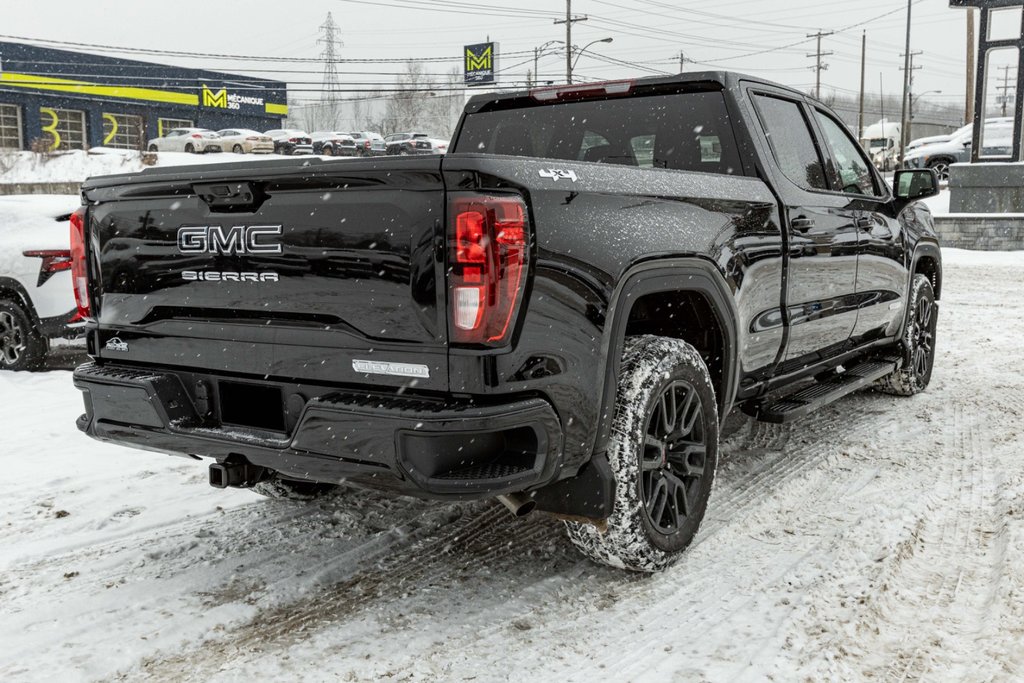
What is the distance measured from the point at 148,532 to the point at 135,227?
4.61 feet

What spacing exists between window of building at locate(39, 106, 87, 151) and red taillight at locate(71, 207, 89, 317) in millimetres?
45987

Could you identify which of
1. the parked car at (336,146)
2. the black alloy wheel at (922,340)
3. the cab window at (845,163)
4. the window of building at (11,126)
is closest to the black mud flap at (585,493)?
the cab window at (845,163)

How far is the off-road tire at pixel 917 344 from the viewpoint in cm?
612

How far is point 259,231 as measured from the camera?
2.92 meters

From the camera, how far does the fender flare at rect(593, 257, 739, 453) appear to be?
301 cm

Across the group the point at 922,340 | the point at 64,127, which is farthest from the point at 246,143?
the point at 922,340

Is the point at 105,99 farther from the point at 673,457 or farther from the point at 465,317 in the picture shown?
the point at 465,317

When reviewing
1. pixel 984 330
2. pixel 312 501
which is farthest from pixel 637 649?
pixel 984 330

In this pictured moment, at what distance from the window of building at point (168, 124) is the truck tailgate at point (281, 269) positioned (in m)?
51.8

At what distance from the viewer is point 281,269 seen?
2.89 meters

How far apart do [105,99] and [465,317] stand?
50.6 m

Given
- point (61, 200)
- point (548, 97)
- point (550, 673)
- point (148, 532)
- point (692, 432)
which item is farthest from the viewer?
point (61, 200)

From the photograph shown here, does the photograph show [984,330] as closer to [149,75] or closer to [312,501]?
[312,501]

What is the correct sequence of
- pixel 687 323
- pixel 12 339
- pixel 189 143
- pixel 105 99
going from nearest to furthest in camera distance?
pixel 687 323 < pixel 12 339 < pixel 189 143 < pixel 105 99
